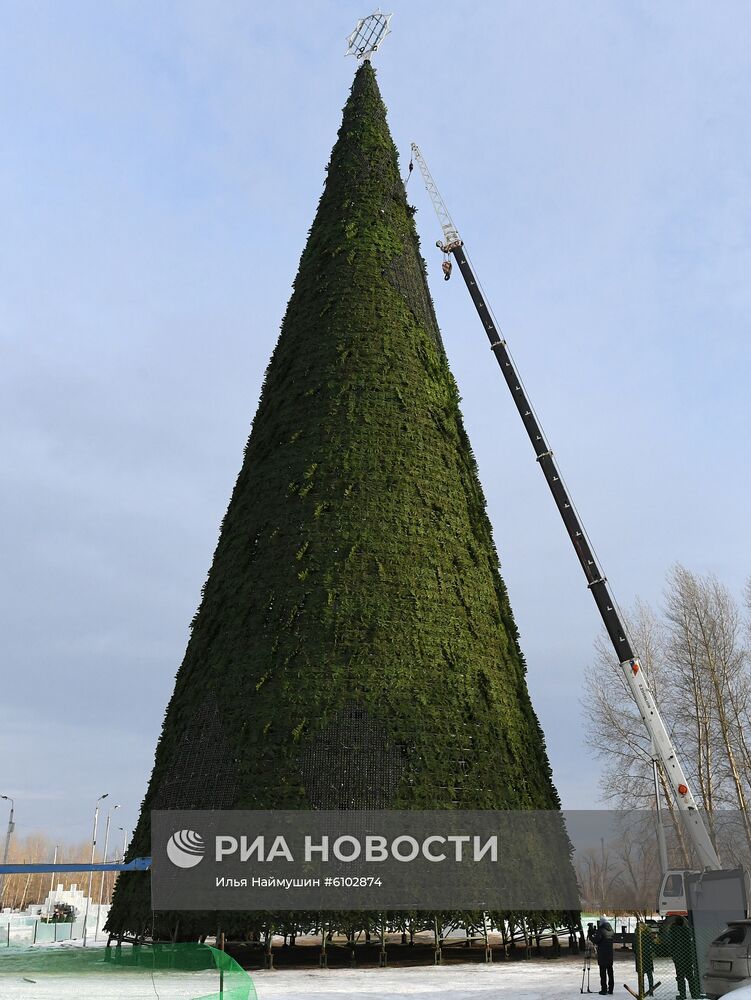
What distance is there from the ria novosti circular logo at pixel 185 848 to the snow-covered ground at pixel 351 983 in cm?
156

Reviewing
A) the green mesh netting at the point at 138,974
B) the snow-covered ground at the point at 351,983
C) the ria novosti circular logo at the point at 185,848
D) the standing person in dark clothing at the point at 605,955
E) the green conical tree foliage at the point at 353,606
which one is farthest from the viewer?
the green conical tree foliage at the point at 353,606

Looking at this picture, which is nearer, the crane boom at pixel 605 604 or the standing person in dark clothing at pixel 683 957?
the standing person in dark clothing at pixel 683 957

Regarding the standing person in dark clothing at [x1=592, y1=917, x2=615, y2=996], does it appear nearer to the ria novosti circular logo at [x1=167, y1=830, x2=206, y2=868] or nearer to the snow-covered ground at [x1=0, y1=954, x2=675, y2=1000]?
the snow-covered ground at [x1=0, y1=954, x2=675, y2=1000]

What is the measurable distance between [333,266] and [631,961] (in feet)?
49.8

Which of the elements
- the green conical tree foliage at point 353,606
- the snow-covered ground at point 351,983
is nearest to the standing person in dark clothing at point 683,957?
the snow-covered ground at point 351,983

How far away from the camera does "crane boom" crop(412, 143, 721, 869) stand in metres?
16.8

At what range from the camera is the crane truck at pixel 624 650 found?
48.5ft

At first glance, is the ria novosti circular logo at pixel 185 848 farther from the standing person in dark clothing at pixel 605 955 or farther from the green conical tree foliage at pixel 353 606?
the standing person in dark clothing at pixel 605 955

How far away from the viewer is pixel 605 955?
1125cm

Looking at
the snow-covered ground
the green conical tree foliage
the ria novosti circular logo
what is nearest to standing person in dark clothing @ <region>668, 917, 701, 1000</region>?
the snow-covered ground

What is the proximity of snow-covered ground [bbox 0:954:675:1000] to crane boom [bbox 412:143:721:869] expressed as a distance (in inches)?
151

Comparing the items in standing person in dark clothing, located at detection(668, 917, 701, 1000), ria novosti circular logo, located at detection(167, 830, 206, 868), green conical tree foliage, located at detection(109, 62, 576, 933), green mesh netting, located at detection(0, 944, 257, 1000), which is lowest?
standing person in dark clothing, located at detection(668, 917, 701, 1000)

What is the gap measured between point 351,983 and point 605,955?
3.48 metres

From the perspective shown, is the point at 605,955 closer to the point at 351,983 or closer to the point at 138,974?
the point at 351,983
